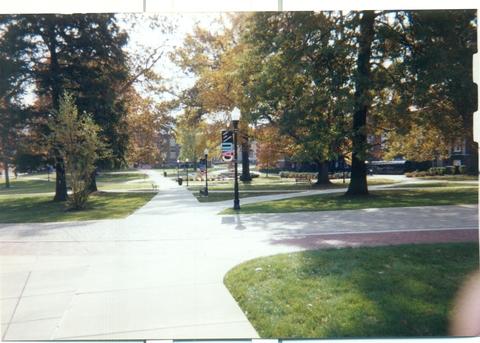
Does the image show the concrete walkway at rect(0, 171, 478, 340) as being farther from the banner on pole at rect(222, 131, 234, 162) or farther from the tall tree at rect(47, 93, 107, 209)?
the banner on pole at rect(222, 131, 234, 162)

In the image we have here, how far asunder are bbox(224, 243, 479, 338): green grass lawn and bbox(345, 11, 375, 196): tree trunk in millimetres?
1485

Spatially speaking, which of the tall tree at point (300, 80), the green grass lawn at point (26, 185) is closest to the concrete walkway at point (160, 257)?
the green grass lawn at point (26, 185)

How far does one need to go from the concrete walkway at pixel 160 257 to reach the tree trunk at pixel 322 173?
2.79 feet

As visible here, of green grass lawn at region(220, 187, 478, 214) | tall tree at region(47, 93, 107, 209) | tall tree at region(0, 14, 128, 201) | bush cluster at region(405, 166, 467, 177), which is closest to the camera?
bush cluster at region(405, 166, 467, 177)

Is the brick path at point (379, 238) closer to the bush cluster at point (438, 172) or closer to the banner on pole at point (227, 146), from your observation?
the bush cluster at point (438, 172)

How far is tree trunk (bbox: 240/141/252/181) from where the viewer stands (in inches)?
279

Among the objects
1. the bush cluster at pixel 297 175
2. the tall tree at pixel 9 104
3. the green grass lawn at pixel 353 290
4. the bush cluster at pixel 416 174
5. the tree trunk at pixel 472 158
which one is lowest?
the green grass lawn at pixel 353 290

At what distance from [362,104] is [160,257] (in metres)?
4.84

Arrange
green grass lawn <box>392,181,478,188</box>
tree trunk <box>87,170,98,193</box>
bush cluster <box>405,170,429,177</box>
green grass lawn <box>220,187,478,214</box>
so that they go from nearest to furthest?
green grass lawn <box>392,181,478,188</box> < green grass lawn <box>220,187,478,214</box> < bush cluster <box>405,170,429,177</box> < tree trunk <box>87,170,98,193</box>

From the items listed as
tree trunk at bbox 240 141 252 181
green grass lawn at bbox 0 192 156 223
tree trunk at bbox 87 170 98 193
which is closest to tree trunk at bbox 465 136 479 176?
tree trunk at bbox 240 141 252 181

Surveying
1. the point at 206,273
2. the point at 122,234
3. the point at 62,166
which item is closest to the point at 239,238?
the point at 206,273

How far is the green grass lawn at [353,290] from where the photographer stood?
3.03 meters

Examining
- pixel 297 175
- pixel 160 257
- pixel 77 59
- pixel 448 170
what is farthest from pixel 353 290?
pixel 77 59

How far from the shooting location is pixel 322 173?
21.0ft
